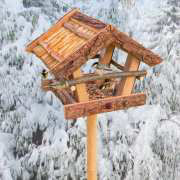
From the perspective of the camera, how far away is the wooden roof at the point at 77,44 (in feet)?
5.63

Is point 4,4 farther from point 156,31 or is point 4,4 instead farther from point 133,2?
point 156,31

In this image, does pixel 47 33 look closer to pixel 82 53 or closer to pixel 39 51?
pixel 39 51

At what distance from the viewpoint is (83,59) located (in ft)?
5.74

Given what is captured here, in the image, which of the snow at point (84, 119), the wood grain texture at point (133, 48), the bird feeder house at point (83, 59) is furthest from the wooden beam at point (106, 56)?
the snow at point (84, 119)

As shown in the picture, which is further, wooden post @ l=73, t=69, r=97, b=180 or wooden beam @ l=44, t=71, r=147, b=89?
wooden post @ l=73, t=69, r=97, b=180

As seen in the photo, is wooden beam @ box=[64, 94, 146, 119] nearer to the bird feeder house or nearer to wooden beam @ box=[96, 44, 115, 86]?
the bird feeder house

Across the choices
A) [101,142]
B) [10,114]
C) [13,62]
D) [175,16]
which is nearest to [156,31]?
[175,16]

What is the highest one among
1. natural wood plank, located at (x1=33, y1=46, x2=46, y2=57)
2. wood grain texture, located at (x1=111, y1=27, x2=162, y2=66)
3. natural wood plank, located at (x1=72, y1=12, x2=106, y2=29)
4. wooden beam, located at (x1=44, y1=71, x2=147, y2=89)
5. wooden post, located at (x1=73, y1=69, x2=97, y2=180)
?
natural wood plank, located at (x1=72, y1=12, x2=106, y2=29)

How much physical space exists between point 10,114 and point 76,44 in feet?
7.39

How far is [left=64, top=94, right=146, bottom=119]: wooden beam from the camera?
1.85m

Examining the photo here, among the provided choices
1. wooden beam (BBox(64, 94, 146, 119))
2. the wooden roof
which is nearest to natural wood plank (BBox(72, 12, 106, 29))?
the wooden roof

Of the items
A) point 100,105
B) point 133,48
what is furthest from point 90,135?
point 133,48

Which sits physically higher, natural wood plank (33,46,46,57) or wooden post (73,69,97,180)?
natural wood plank (33,46,46,57)

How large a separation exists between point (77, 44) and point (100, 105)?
1.40 ft
